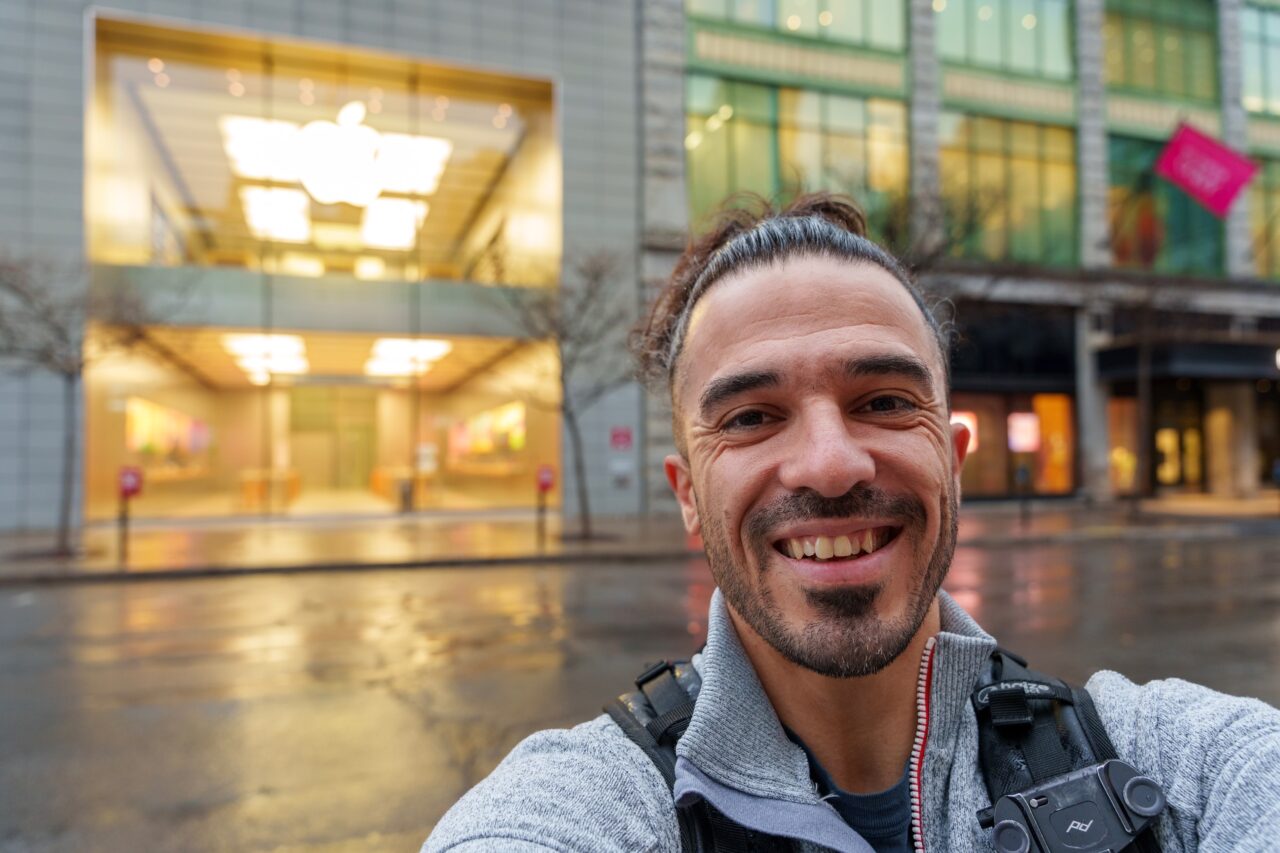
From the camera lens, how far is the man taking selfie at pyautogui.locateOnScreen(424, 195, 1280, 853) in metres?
1.27

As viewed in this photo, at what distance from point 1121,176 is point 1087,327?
5019mm

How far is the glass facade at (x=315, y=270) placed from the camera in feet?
64.8

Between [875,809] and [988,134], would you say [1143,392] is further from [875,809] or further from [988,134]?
[875,809]

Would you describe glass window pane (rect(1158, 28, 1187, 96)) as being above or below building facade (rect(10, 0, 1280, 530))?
above

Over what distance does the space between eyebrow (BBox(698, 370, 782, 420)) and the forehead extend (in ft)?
0.06

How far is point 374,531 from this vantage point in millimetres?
18984

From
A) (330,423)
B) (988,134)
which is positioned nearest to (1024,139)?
(988,134)

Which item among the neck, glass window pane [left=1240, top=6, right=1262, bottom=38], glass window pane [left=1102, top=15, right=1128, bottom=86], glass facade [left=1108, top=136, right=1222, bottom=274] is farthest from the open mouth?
glass window pane [left=1240, top=6, right=1262, bottom=38]

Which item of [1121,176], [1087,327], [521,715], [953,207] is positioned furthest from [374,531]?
[1121,176]

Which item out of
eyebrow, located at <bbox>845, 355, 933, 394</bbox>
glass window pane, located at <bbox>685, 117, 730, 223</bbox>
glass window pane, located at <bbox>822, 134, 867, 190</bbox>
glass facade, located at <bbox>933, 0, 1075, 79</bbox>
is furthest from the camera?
glass facade, located at <bbox>933, 0, 1075, 79</bbox>

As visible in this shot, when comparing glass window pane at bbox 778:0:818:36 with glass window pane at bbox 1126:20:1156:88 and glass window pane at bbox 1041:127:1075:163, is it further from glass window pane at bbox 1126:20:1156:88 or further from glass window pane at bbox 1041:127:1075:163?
glass window pane at bbox 1126:20:1156:88

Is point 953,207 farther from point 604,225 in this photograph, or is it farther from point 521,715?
point 521,715

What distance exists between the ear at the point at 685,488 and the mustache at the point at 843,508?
0.25 meters

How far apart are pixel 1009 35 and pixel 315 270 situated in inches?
837
